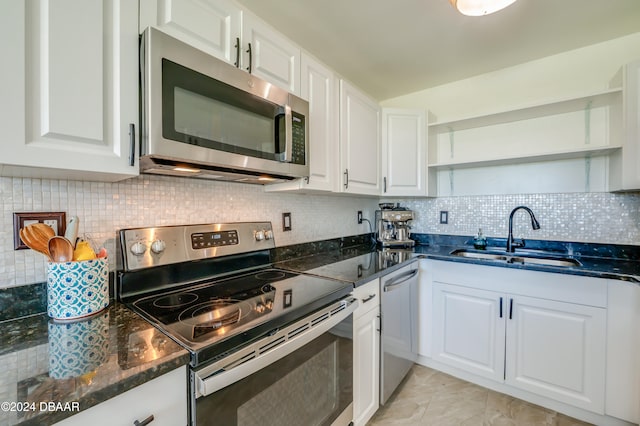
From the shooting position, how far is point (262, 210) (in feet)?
5.59

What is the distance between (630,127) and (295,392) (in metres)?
2.21

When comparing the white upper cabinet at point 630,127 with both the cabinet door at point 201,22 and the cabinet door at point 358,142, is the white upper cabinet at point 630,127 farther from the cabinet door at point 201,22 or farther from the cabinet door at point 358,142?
the cabinet door at point 201,22

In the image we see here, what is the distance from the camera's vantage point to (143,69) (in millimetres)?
895

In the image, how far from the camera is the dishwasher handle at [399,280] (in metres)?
1.60

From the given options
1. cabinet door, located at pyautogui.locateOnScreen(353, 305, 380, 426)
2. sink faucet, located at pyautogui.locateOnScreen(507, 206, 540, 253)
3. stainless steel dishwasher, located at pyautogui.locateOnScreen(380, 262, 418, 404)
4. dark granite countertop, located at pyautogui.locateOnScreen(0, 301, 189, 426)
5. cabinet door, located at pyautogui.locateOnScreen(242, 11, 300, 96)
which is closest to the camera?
dark granite countertop, located at pyautogui.locateOnScreen(0, 301, 189, 426)

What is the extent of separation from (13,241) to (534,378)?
2583 mm

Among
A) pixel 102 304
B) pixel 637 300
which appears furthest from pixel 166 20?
pixel 637 300

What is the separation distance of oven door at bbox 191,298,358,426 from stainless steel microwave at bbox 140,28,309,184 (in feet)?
2.17

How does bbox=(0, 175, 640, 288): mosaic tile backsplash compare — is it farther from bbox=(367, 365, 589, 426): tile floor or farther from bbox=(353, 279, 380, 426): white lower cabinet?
bbox=(367, 365, 589, 426): tile floor

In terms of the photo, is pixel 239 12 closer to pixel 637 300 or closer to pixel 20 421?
pixel 20 421

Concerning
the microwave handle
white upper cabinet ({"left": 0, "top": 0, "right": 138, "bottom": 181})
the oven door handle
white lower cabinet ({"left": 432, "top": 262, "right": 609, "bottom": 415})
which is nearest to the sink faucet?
white lower cabinet ({"left": 432, "top": 262, "right": 609, "bottom": 415})

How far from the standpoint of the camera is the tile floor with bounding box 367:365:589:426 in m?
1.59

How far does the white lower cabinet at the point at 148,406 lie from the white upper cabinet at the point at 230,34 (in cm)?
105

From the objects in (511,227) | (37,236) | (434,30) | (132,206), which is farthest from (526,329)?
(37,236)
